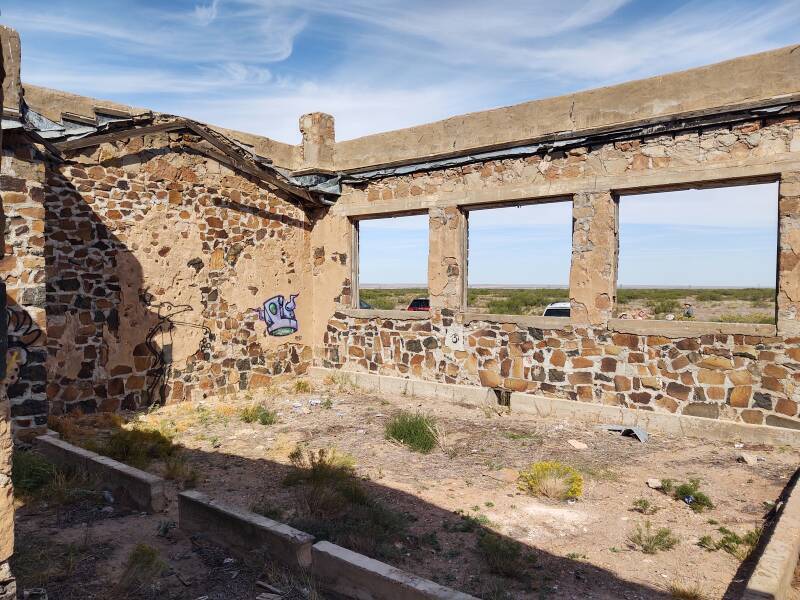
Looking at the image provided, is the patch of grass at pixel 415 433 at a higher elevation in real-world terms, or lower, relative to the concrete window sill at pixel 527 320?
lower

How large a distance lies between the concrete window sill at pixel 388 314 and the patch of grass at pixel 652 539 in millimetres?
5686

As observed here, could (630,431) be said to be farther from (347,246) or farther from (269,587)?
(347,246)

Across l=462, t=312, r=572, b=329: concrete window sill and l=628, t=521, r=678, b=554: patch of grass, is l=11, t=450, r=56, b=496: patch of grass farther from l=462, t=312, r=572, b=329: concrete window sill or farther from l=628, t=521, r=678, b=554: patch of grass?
l=462, t=312, r=572, b=329: concrete window sill

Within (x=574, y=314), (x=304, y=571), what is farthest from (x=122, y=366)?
(x=574, y=314)

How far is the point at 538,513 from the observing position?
208 inches

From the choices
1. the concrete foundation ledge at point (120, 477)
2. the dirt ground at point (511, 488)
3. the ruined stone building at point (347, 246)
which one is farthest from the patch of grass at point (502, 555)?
the ruined stone building at point (347, 246)

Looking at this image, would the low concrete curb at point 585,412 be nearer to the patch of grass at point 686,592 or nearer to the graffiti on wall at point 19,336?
the patch of grass at point 686,592

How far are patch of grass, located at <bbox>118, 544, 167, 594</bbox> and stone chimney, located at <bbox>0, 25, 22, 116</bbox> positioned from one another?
552cm

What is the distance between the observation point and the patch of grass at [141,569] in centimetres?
369

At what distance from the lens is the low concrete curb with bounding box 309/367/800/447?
278 inches

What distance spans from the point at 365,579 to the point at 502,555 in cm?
118

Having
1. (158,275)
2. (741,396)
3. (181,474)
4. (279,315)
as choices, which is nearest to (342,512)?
(181,474)

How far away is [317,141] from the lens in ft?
36.3

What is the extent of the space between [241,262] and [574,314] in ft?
18.9
